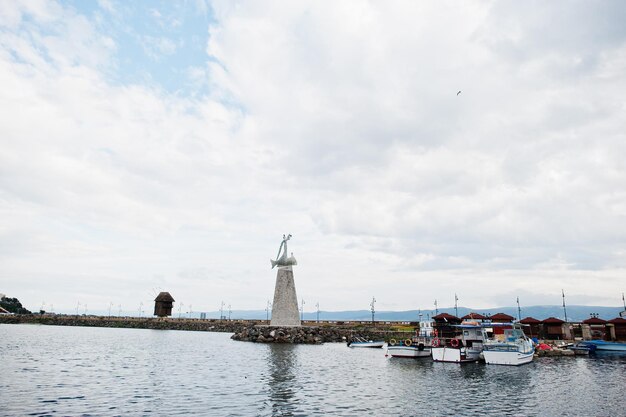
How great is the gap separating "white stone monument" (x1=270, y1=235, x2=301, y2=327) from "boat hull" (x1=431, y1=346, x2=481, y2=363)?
3428 cm

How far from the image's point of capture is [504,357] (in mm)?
53500

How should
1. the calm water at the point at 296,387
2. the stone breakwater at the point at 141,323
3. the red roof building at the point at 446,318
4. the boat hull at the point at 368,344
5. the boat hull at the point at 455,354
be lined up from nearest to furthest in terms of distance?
the calm water at the point at 296,387 → the boat hull at the point at 455,354 → the red roof building at the point at 446,318 → the boat hull at the point at 368,344 → the stone breakwater at the point at 141,323

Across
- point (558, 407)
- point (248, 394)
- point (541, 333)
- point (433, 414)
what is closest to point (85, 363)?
point (248, 394)

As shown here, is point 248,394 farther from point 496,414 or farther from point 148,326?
point 148,326

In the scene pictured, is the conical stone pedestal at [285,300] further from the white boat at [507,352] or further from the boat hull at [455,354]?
the white boat at [507,352]

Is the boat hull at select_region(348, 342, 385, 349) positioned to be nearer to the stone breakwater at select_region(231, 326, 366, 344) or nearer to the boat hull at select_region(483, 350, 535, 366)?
the stone breakwater at select_region(231, 326, 366, 344)

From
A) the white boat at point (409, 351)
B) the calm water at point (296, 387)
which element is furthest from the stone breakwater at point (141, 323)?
the calm water at point (296, 387)

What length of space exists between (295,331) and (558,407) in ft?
202

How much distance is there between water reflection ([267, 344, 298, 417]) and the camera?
1083 inches

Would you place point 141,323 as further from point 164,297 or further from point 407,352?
point 407,352

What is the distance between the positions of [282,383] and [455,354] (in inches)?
1116

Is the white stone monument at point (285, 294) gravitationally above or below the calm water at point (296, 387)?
above

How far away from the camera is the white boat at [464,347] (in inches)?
2205

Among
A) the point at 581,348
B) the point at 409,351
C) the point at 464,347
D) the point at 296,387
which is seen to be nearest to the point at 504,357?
the point at 464,347
